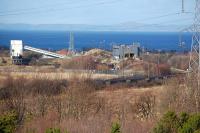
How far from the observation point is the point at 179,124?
11.2 meters

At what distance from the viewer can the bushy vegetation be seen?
10398 millimetres

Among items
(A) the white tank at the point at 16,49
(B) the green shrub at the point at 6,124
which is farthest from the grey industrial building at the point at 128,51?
(B) the green shrub at the point at 6,124

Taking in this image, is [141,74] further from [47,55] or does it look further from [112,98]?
[47,55]

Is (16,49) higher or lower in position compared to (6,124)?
higher

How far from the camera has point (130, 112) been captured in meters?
21.1

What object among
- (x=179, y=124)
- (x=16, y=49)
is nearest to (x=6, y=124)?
(x=179, y=124)

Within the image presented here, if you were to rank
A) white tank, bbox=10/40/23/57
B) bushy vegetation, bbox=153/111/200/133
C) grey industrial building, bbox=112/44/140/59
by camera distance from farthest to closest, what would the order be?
white tank, bbox=10/40/23/57 → grey industrial building, bbox=112/44/140/59 → bushy vegetation, bbox=153/111/200/133

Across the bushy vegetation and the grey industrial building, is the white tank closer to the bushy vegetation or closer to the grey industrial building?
the grey industrial building

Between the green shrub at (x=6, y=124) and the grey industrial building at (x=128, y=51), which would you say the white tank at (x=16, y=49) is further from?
the green shrub at (x=6, y=124)

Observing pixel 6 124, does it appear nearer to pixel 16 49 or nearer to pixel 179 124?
pixel 179 124

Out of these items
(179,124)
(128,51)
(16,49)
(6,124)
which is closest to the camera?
(6,124)

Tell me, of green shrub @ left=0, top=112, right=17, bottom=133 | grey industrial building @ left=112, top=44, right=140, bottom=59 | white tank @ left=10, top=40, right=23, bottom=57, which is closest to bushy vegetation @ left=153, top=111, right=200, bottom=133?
green shrub @ left=0, top=112, right=17, bottom=133

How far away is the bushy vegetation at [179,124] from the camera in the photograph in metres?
10.4

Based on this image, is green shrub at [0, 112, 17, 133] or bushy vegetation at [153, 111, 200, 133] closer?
green shrub at [0, 112, 17, 133]
